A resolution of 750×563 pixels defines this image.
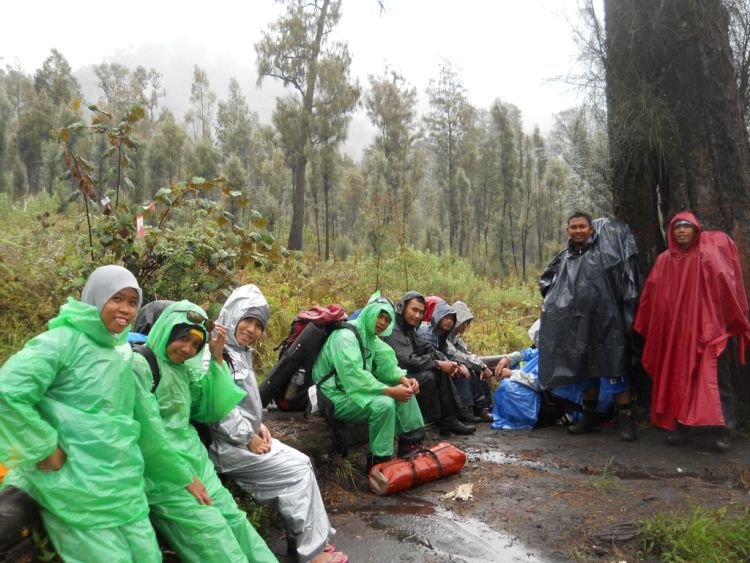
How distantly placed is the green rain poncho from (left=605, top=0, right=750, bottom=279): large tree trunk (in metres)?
4.84

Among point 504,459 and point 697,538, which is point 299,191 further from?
point 697,538

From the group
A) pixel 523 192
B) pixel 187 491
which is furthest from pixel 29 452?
pixel 523 192

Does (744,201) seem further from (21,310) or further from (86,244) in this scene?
(21,310)

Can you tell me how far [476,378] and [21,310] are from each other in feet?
14.8

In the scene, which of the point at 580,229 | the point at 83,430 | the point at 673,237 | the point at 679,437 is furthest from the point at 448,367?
the point at 83,430

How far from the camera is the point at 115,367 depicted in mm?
2209

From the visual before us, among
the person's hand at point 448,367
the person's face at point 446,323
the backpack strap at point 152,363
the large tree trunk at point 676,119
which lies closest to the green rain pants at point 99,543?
the backpack strap at point 152,363

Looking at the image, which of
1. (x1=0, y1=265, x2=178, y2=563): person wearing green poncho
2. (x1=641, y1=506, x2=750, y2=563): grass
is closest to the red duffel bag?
(x1=641, y1=506, x2=750, y2=563): grass

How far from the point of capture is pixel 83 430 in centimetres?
205

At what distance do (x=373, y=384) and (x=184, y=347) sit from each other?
1.65 meters

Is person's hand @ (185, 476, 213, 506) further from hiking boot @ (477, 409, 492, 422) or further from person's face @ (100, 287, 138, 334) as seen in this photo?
hiking boot @ (477, 409, 492, 422)

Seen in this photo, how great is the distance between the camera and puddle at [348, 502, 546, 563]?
9.86ft

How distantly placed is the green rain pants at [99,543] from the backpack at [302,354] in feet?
6.97

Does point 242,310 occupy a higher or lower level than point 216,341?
higher
